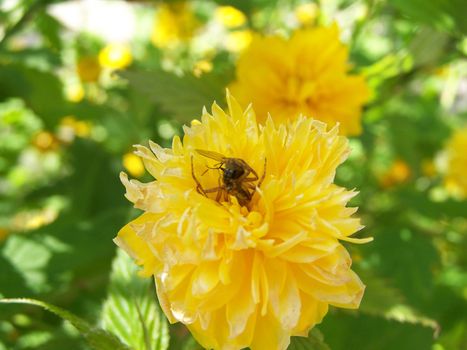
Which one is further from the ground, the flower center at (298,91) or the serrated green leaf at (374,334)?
the flower center at (298,91)

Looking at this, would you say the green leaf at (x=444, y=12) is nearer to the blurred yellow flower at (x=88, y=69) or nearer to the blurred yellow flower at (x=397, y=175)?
the blurred yellow flower at (x=397, y=175)

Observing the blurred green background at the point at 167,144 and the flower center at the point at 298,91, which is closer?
the blurred green background at the point at 167,144

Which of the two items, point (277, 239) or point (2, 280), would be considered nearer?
point (277, 239)

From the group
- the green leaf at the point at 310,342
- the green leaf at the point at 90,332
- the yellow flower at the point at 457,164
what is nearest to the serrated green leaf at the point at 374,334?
the green leaf at the point at 310,342

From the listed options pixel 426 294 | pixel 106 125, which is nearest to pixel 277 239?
pixel 426 294

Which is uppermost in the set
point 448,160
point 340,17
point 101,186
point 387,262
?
point 340,17

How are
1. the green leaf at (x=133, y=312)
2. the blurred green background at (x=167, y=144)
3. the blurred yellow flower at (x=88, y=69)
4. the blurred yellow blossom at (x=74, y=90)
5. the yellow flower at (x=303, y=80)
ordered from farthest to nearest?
the blurred yellow blossom at (x=74, y=90)
the blurred yellow flower at (x=88, y=69)
the yellow flower at (x=303, y=80)
the blurred green background at (x=167, y=144)
the green leaf at (x=133, y=312)

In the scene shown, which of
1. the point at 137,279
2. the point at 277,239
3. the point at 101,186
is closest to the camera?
the point at 277,239

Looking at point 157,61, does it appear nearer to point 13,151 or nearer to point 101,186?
point 13,151
